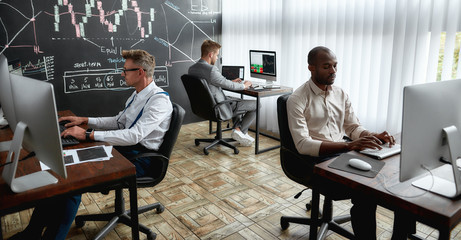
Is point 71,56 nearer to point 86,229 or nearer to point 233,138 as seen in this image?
point 233,138

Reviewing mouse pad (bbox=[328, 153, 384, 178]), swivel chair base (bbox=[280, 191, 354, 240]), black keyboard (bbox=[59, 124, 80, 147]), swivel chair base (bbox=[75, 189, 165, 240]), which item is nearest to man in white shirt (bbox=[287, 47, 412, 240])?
mouse pad (bbox=[328, 153, 384, 178])

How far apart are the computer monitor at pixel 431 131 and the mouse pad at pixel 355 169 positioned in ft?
0.53

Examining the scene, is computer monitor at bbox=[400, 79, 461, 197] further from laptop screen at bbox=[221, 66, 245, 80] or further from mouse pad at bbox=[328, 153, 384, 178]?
laptop screen at bbox=[221, 66, 245, 80]

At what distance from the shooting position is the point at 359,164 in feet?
4.88

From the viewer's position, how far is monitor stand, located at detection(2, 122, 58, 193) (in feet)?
4.23

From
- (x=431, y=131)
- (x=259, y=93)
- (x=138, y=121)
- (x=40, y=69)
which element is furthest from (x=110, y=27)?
(x=431, y=131)

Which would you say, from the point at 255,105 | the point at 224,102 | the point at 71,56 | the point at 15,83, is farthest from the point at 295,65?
the point at 15,83

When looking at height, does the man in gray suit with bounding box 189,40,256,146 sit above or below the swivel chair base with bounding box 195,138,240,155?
above

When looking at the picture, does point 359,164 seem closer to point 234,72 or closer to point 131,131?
point 131,131

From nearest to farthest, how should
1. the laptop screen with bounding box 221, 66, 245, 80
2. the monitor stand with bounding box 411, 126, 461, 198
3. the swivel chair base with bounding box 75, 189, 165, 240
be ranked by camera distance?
the monitor stand with bounding box 411, 126, 461, 198 < the swivel chair base with bounding box 75, 189, 165, 240 < the laptop screen with bounding box 221, 66, 245, 80

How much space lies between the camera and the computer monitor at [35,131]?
3.87ft

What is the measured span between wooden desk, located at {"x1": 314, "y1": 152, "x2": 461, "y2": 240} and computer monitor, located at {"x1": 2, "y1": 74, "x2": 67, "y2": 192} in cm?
106

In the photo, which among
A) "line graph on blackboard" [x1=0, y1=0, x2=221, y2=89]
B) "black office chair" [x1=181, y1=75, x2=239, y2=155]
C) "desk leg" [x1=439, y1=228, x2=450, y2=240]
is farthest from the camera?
"line graph on blackboard" [x1=0, y1=0, x2=221, y2=89]

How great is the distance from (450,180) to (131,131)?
1599mm
